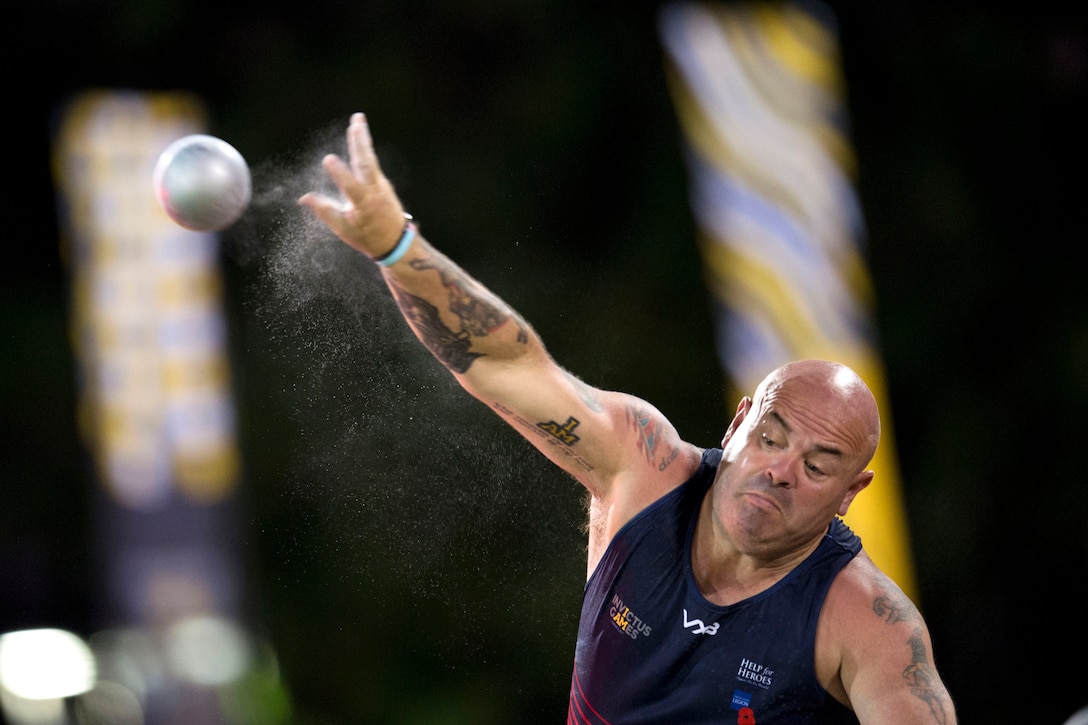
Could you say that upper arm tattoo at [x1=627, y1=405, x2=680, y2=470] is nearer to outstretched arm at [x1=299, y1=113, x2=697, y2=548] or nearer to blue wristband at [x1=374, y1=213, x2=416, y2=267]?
outstretched arm at [x1=299, y1=113, x2=697, y2=548]

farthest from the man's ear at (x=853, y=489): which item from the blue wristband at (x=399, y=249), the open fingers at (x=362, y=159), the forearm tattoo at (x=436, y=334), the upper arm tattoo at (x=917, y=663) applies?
the open fingers at (x=362, y=159)

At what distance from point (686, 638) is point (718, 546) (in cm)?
28

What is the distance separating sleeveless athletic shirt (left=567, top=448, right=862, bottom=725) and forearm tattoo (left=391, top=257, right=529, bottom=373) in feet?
2.45

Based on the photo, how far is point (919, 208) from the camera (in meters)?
8.50

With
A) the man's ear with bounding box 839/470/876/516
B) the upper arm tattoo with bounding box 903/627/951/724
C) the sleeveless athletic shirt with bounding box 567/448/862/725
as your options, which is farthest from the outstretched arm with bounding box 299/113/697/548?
the upper arm tattoo with bounding box 903/627/951/724

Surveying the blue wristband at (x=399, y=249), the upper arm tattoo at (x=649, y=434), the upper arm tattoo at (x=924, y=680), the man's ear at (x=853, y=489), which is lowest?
the upper arm tattoo at (x=924, y=680)

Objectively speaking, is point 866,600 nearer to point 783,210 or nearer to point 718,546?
point 718,546

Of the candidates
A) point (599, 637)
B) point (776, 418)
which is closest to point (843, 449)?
point (776, 418)

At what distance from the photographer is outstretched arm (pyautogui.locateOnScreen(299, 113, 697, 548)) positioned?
120 inches

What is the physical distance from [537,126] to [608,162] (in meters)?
0.52

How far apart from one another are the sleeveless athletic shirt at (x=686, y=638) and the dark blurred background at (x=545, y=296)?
9.46 ft

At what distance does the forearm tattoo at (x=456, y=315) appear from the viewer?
10.7ft

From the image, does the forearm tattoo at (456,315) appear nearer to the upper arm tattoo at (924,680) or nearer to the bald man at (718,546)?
the bald man at (718,546)

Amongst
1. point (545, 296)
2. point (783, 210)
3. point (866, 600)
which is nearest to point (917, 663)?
point (866, 600)
